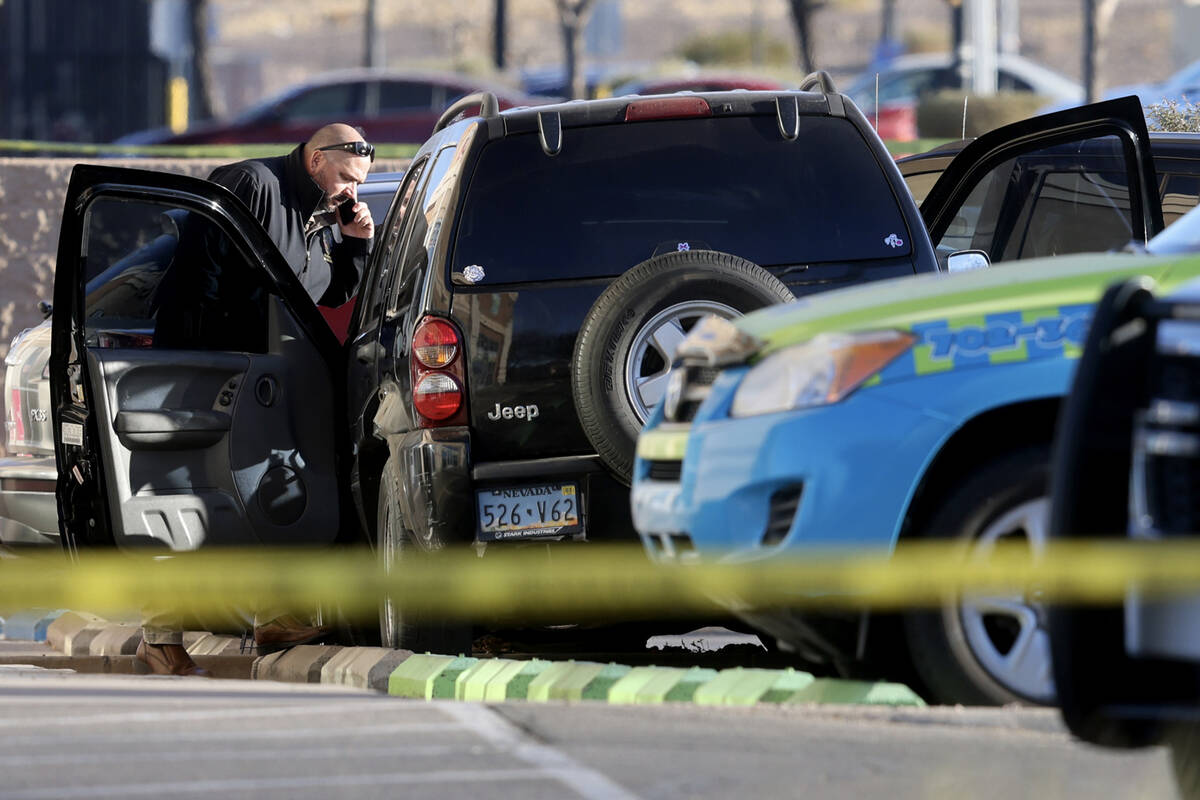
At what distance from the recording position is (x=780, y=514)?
529 cm

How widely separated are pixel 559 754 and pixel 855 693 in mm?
972

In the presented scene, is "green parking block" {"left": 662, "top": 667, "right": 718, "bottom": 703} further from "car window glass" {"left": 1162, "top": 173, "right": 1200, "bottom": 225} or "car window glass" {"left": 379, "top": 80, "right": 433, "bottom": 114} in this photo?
"car window glass" {"left": 379, "top": 80, "right": 433, "bottom": 114}

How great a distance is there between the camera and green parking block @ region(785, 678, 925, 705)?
5598 mm

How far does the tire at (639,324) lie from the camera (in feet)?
21.4

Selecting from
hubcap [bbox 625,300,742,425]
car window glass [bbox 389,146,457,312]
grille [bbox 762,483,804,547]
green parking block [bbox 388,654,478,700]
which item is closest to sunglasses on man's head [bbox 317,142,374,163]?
car window glass [bbox 389,146,457,312]

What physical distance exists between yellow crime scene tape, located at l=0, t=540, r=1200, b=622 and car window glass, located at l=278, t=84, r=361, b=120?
64.9 ft

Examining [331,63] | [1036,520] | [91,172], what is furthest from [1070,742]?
[331,63]

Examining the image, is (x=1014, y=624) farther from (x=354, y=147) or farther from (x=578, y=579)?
(x=354, y=147)

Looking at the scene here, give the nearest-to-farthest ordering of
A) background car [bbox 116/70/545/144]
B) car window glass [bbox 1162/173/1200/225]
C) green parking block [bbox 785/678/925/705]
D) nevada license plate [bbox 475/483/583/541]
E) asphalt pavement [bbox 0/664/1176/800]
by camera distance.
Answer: asphalt pavement [bbox 0/664/1176/800], green parking block [bbox 785/678/925/705], nevada license plate [bbox 475/483/583/541], car window glass [bbox 1162/173/1200/225], background car [bbox 116/70/545/144]

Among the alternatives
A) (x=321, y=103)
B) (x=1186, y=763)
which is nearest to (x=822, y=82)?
(x=1186, y=763)

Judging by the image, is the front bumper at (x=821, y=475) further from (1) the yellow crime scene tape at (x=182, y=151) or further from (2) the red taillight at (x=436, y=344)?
(1) the yellow crime scene tape at (x=182, y=151)

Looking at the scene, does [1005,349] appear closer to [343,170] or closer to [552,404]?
[552,404]

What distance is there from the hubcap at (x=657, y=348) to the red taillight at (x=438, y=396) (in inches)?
23.0

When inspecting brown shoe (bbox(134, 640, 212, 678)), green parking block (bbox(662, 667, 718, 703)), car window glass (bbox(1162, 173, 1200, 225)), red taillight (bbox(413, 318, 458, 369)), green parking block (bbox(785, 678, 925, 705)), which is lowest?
brown shoe (bbox(134, 640, 212, 678))
